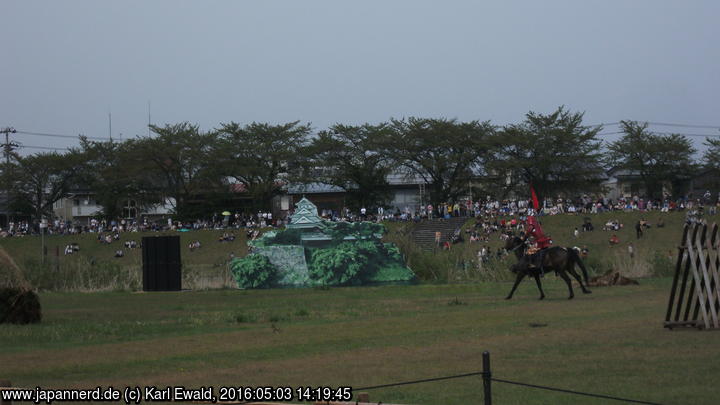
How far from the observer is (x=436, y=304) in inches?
1012

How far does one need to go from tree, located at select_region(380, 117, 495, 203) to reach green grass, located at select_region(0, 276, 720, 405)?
162ft

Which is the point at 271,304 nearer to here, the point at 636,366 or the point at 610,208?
the point at 636,366

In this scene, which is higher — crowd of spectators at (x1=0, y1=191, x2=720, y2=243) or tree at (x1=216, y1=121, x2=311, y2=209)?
tree at (x1=216, y1=121, x2=311, y2=209)

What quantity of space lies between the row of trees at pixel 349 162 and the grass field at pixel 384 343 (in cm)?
4194

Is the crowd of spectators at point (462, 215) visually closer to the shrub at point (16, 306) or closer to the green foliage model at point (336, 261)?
the green foliage model at point (336, 261)

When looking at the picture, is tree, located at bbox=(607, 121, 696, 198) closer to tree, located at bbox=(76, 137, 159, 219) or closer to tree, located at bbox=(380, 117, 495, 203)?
tree, located at bbox=(380, 117, 495, 203)

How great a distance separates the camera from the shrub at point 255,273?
38344 millimetres

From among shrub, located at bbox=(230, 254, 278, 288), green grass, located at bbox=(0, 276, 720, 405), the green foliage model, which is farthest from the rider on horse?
shrub, located at bbox=(230, 254, 278, 288)

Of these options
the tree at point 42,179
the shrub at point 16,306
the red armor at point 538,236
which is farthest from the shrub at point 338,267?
the tree at point 42,179

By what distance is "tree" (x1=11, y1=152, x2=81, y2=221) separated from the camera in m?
82.1

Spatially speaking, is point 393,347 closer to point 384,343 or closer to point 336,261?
point 384,343

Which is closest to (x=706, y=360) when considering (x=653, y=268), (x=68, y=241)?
(x=653, y=268)

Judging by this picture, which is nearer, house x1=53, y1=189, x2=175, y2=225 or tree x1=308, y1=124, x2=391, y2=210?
tree x1=308, y1=124, x2=391, y2=210

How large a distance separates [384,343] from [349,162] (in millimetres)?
62716
